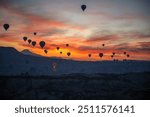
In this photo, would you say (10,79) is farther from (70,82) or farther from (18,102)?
(18,102)

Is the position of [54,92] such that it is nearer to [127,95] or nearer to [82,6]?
[127,95]

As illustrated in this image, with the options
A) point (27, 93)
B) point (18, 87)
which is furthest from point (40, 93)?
point (18, 87)

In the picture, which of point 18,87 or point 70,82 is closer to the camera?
point 18,87

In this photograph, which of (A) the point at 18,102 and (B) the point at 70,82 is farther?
(B) the point at 70,82

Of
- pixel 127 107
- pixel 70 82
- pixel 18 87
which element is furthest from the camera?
pixel 70 82

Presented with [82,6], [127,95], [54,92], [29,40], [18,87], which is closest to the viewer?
[127,95]

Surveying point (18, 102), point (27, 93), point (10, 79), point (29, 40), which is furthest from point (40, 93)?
point (29, 40)

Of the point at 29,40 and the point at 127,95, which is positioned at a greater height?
the point at 29,40

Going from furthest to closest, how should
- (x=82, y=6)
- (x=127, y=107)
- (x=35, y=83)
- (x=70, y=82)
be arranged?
(x=82, y=6) < (x=70, y=82) < (x=35, y=83) < (x=127, y=107)

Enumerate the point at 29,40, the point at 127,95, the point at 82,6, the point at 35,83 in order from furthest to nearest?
the point at 29,40, the point at 82,6, the point at 35,83, the point at 127,95
